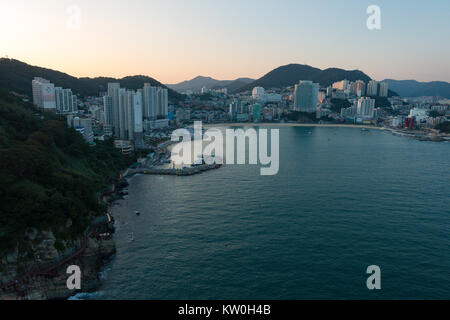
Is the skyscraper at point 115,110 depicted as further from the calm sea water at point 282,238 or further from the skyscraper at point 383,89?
the skyscraper at point 383,89

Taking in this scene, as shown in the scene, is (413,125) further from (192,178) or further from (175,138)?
(192,178)

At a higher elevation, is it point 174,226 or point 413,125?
point 413,125

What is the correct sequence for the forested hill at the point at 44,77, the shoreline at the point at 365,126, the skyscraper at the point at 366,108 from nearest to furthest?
the forested hill at the point at 44,77, the shoreline at the point at 365,126, the skyscraper at the point at 366,108

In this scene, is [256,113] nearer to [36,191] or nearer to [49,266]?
[36,191]

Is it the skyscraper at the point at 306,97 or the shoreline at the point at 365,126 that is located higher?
the skyscraper at the point at 306,97

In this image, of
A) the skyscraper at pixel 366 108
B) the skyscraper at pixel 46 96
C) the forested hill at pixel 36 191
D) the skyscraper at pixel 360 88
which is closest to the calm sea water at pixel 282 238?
the forested hill at pixel 36 191

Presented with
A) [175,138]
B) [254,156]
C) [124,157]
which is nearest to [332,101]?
[175,138]
